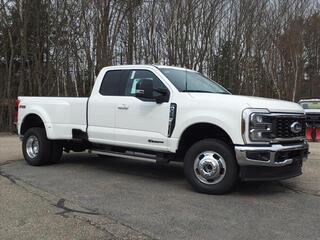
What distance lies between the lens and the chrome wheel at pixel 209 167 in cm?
771

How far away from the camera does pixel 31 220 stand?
20.3ft

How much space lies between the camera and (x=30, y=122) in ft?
36.6

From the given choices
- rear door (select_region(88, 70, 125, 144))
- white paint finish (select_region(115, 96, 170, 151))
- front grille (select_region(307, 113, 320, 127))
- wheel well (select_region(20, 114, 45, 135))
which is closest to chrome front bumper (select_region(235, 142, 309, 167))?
white paint finish (select_region(115, 96, 170, 151))

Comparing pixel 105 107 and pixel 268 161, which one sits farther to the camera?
pixel 105 107

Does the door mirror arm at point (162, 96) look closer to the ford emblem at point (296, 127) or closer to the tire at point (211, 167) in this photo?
the tire at point (211, 167)

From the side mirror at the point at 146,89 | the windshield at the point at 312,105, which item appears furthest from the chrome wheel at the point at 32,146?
the windshield at the point at 312,105

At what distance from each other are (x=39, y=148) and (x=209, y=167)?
417 cm

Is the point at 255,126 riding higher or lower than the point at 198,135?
higher

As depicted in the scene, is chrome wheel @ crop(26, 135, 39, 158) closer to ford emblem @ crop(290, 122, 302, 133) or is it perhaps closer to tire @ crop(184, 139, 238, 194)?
tire @ crop(184, 139, 238, 194)

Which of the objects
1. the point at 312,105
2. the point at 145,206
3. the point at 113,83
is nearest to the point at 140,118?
the point at 113,83

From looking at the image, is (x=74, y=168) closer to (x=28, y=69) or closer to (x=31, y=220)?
(x=31, y=220)

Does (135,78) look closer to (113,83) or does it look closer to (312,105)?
(113,83)

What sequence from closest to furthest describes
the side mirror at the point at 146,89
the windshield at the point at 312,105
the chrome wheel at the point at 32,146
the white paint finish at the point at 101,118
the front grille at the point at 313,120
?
the side mirror at the point at 146,89, the white paint finish at the point at 101,118, the chrome wheel at the point at 32,146, the front grille at the point at 313,120, the windshield at the point at 312,105

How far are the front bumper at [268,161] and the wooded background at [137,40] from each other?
17611mm
